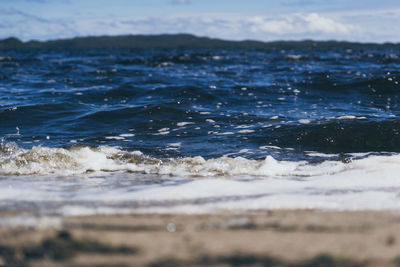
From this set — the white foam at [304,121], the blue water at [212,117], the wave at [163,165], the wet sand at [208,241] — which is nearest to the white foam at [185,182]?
the wave at [163,165]

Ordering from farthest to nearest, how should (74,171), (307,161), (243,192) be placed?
(307,161) < (74,171) < (243,192)

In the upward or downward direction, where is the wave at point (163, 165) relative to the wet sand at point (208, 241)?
downward

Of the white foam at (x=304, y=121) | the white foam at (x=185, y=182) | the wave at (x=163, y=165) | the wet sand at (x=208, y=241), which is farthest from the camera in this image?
the white foam at (x=304, y=121)

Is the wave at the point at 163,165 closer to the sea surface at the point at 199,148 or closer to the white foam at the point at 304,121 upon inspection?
the sea surface at the point at 199,148

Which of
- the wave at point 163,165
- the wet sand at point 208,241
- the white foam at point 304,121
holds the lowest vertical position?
the wave at point 163,165

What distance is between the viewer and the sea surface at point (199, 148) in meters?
3.18

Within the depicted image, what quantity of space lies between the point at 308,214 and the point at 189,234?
81 centimetres

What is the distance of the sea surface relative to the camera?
318 centimetres

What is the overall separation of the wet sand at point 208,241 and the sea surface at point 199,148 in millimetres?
369

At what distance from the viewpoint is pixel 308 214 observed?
259 cm

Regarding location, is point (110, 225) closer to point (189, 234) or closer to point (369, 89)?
point (189, 234)

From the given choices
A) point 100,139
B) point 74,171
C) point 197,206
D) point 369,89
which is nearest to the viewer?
point 197,206

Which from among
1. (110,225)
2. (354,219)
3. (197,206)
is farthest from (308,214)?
(110,225)

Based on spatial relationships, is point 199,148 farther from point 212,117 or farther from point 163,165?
point 212,117
